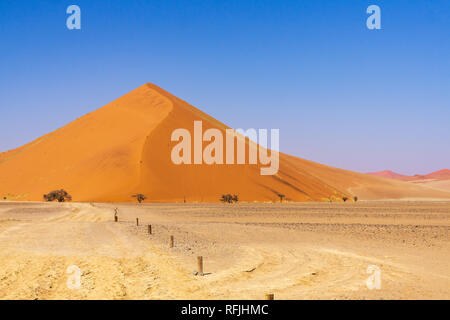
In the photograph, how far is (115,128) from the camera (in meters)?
94.1

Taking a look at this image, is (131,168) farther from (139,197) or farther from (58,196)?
(139,197)

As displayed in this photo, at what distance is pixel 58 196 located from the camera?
66562 mm

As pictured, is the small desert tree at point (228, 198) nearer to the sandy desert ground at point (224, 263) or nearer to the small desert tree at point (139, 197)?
the small desert tree at point (139, 197)

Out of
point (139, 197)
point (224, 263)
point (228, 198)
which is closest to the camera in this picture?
point (224, 263)

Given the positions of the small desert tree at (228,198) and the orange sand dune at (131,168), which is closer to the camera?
the small desert tree at (228,198)

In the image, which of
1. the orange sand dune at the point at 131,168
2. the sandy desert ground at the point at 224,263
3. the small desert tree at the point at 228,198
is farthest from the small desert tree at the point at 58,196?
the sandy desert ground at the point at 224,263

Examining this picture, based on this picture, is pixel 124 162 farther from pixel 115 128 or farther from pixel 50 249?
pixel 50 249

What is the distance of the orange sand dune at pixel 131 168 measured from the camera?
2776 inches

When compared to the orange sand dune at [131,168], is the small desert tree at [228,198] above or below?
below

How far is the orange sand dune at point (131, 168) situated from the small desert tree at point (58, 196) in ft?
5.06

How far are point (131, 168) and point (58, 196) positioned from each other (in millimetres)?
12252

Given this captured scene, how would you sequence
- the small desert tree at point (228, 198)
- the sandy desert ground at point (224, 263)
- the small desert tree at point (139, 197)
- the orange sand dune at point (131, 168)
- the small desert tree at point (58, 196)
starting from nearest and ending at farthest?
the sandy desert ground at point (224, 263), the small desert tree at point (139, 197), the small desert tree at point (58, 196), the small desert tree at point (228, 198), the orange sand dune at point (131, 168)

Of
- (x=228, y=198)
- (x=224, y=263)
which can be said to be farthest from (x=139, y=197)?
(x=224, y=263)
